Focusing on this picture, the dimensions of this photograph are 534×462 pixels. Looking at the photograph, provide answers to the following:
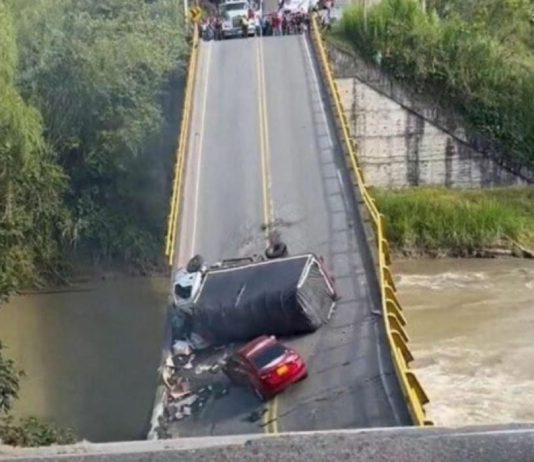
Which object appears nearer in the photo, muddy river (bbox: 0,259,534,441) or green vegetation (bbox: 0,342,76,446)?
green vegetation (bbox: 0,342,76,446)

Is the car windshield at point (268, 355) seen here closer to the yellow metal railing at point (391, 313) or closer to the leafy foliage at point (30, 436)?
the yellow metal railing at point (391, 313)

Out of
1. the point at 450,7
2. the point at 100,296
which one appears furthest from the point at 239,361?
the point at 450,7

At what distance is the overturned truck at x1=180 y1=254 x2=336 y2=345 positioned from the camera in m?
15.7

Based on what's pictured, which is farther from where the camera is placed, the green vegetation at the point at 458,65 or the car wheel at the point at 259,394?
the green vegetation at the point at 458,65

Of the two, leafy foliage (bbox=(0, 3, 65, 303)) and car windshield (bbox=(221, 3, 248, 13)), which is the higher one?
car windshield (bbox=(221, 3, 248, 13))

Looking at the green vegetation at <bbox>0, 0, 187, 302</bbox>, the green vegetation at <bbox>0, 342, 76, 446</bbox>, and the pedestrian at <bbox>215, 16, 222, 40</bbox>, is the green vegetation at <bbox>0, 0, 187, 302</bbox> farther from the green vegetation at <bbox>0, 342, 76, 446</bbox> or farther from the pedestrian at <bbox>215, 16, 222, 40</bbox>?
the green vegetation at <bbox>0, 342, 76, 446</bbox>

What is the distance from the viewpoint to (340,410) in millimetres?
13617

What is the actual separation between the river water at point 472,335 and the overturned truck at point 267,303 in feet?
11.6

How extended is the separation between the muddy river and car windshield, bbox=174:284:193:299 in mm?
2821

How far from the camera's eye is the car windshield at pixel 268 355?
46.4ft

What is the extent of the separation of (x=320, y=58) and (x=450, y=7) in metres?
9.62

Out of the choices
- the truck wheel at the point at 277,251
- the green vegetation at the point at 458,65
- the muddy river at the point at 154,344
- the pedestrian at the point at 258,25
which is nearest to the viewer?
the truck wheel at the point at 277,251

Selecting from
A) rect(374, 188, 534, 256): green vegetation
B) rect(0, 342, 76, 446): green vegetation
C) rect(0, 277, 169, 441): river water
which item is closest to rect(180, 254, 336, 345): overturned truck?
rect(0, 277, 169, 441): river water

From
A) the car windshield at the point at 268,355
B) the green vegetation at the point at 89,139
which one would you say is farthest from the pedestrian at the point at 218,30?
the car windshield at the point at 268,355
